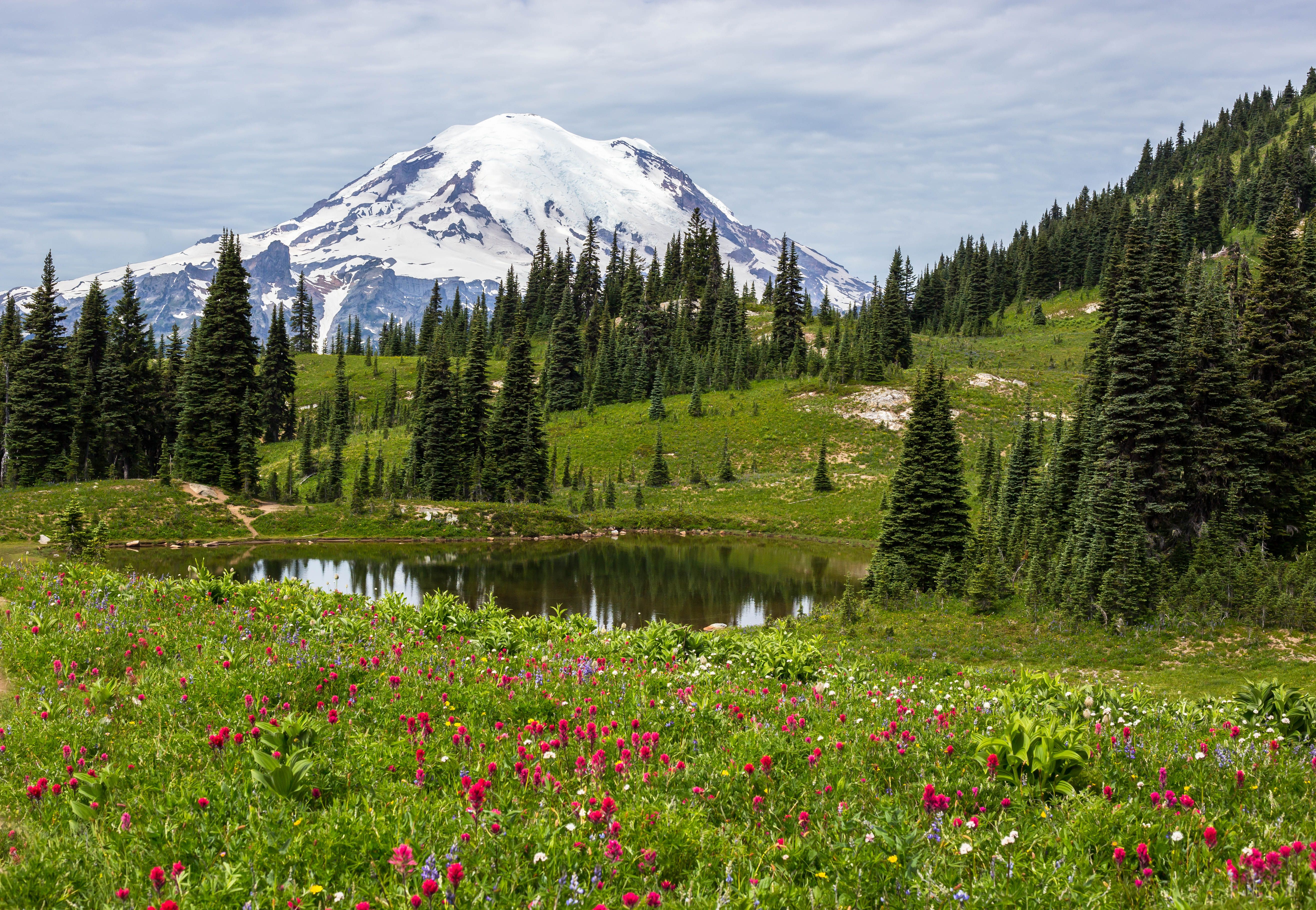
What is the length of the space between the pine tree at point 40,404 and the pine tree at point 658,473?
51449 millimetres

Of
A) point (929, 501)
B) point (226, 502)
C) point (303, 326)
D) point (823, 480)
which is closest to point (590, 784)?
point (929, 501)

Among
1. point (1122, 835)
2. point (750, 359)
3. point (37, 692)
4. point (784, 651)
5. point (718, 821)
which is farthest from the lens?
point (750, 359)

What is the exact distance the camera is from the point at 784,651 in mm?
11242

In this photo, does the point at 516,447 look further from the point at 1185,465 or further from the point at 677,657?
the point at 677,657

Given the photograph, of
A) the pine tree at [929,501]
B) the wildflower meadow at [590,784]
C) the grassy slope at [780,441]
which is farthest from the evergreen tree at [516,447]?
the wildflower meadow at [590,784]

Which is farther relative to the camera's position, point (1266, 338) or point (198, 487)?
point (198, 487)

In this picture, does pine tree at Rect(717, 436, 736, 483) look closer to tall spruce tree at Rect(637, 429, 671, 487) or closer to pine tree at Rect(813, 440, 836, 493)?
tall spruce tree at Rect(637, 429, 671, 487)

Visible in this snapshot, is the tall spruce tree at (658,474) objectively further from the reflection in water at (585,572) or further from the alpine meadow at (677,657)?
the reflection in water at (585,572)

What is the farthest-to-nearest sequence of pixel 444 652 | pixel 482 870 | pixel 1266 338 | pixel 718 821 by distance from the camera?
pixel 1266 338
pixel 444 652
pixel 718 821
pixel 482 870

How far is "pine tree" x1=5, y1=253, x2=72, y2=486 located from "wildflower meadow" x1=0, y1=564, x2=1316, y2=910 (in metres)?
64.8

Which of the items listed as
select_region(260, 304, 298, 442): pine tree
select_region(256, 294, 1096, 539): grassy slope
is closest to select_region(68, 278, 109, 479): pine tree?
select_region(260, 304, 298, 442): pine tree

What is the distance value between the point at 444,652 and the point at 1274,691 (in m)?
10.1

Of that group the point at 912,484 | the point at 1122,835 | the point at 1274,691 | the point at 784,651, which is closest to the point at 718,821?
the point at 1122,835

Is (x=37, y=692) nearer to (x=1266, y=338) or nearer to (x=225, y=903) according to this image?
(x=225, y=903)
